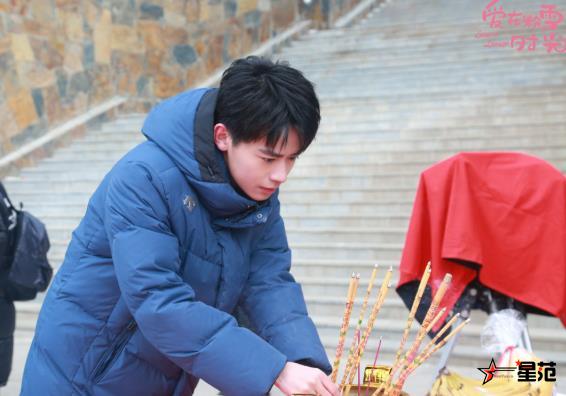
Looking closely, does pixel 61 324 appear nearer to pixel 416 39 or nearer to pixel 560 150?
pixel 560 150

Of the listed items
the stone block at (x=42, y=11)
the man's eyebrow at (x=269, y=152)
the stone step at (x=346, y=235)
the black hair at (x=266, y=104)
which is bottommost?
the stone step at (x=346, y=235)

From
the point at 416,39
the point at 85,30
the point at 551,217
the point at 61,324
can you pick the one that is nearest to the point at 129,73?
the point at 85,30

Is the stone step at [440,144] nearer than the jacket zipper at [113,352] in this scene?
No

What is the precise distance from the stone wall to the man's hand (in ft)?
22.9

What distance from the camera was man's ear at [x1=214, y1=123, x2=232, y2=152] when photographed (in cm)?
130

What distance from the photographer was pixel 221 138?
1309 mm

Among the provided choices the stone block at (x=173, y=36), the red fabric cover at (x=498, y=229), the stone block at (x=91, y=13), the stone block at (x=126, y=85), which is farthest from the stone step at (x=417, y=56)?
the red fabric cover at (x=498, y=229)

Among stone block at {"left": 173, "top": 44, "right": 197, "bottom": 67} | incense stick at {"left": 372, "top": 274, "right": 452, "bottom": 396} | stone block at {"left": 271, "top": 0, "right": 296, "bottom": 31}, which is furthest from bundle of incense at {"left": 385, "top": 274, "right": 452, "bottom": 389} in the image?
stone block at {"left": 271, "top": 0, "right": 296, "bottom": 31}

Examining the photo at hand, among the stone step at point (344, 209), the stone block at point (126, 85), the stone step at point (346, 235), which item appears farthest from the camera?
the stone block at point (126, 85)

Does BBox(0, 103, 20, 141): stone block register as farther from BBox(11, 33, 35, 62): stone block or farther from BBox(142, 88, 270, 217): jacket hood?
BBox(142, 88, 270, 217): jacket hood

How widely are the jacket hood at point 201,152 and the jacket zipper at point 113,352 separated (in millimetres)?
293

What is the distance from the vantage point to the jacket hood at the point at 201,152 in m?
1.29

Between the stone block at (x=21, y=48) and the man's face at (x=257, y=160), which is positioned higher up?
the man's face at (x=257, y=160)

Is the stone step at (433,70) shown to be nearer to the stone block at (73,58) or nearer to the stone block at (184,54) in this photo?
the stone block at (184,54)
